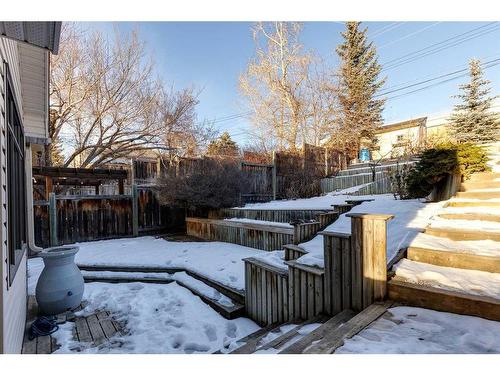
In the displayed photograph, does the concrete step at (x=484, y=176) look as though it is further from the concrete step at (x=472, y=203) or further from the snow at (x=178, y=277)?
the snow at (x=178, y=277)

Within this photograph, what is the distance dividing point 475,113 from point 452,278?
49.2 feet

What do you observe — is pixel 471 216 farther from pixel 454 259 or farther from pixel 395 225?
pixel 454 259

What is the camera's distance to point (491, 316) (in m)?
1.68

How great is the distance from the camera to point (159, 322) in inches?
114

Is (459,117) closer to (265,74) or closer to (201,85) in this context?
(265,74)

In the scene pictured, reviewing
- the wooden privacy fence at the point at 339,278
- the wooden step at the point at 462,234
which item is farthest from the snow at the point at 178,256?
the wooden step at the point at 462,234

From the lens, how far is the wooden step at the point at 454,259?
220 cm

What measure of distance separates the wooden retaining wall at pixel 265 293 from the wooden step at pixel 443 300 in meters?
1.15

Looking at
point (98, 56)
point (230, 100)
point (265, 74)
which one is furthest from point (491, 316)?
point (230, 100)

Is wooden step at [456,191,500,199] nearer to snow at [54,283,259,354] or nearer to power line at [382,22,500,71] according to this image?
power line at [382,22,500,71]

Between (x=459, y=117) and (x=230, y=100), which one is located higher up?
(x=230, y=100)

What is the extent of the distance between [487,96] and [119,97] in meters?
17.0

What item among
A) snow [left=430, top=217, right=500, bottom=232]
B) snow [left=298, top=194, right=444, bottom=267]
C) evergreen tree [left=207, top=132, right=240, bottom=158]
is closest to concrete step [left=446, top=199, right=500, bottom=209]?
snow [left=298, top=194, right=444, bottom=267]

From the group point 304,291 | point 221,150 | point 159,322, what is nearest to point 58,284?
point 159,322
